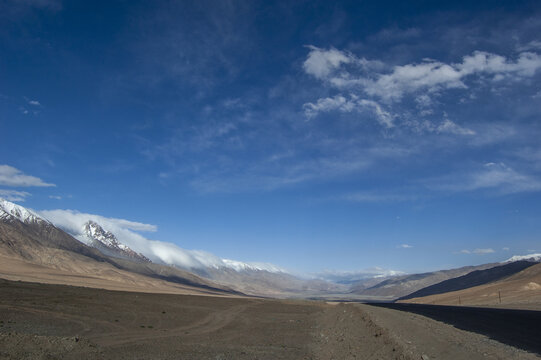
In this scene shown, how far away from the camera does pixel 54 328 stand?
25.9 metres

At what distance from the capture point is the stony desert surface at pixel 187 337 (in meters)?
18.4

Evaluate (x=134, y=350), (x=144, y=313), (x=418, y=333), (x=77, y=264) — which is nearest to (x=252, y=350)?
(x=134, y=350)

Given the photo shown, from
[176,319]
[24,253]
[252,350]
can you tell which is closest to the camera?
[252,350]

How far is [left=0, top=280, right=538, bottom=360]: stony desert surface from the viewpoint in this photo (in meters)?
18.4

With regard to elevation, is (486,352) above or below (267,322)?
above

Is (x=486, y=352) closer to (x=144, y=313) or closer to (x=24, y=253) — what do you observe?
(x=144, y=313)

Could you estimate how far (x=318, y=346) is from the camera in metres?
24.5

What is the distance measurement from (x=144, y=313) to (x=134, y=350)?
60.2ft

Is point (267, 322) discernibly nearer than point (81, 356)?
No

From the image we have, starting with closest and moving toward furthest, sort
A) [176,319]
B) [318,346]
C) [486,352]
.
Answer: [486,352], [318,346], [176,319]

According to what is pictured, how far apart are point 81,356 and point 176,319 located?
19.4 meters

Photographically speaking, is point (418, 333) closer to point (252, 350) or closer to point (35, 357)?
point (252, 350)

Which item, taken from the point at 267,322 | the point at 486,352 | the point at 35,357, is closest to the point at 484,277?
the point at 267,322

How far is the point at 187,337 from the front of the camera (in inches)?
1065
